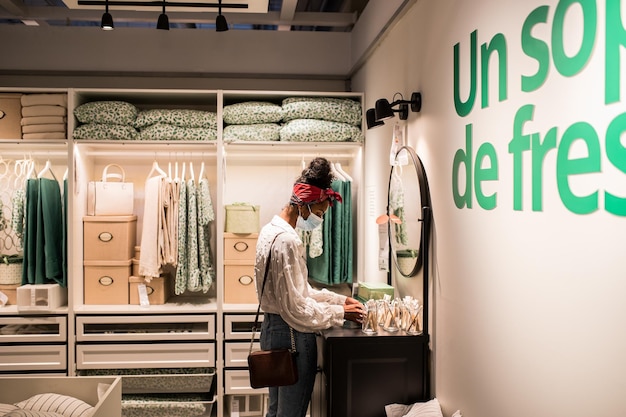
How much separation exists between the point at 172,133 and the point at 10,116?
1.17 metres

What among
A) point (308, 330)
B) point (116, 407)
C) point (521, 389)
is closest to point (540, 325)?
point (521, 389)

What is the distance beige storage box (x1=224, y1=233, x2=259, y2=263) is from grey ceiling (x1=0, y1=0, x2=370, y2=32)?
5.42 ft

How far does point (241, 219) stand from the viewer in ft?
14.7

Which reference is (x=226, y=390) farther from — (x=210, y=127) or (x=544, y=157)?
(x=544, y=157)

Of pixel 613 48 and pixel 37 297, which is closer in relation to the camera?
pixel 613 48

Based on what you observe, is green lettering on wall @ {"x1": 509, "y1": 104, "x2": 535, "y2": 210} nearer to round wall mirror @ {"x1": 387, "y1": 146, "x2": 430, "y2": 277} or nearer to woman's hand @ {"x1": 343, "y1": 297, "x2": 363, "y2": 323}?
round wall mirror @ {"x1": 387, "y1": 146, "x2": 430, "y2": 277}

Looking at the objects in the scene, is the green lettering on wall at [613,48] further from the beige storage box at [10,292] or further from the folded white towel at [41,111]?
the beige storage box at [10,292]

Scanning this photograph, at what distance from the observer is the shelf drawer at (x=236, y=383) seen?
4.44 metres

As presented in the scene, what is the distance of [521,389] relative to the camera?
1.98 metres

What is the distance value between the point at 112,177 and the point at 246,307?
4.89 ft

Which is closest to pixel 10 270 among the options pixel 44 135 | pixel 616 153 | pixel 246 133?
pixel 44 135

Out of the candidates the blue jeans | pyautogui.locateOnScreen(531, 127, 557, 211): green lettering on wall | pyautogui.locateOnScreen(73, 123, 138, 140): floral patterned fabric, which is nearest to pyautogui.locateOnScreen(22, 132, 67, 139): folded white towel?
pyautogui.locateOnScreen(73, 123, 138, 140): floral patterned fabric

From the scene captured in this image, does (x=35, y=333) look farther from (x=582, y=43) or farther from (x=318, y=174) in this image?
(x=582, y=43)

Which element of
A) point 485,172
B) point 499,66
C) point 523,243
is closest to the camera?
point 523,243
